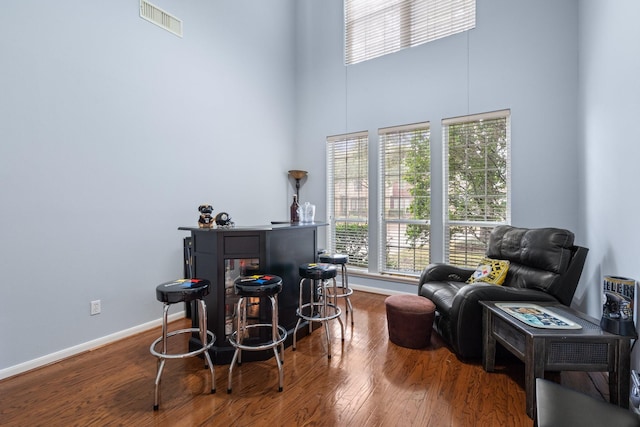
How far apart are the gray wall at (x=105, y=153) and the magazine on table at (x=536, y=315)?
3.35m

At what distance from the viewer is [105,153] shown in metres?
2.91

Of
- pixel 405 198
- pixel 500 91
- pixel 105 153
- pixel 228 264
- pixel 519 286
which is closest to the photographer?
pixel 228 264

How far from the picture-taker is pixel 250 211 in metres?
4.55

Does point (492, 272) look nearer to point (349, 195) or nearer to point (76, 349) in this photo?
point (349, 195)

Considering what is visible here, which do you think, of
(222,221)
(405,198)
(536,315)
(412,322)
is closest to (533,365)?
(536,315)

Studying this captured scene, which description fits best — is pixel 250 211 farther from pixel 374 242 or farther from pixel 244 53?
pixel 244 53

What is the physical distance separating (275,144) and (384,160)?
1800 mm

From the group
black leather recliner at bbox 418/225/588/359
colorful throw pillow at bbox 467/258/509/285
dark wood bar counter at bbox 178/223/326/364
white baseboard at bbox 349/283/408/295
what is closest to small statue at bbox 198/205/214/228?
dark wood bar counter at bbox 178/223/326/364

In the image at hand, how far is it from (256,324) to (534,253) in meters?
2.56

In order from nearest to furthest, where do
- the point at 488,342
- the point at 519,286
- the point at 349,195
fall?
the point at 488,342 → the point at 519,286 → the point at 349,195

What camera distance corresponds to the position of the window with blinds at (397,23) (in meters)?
4.01

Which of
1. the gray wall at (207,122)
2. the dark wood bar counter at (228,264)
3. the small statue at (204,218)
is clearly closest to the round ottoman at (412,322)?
the dark wood bar counter at (228,264)

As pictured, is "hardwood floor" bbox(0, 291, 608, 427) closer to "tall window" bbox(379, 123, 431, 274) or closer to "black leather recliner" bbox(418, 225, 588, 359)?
"black leather recliner" bbox(418, 225, 588, 359)

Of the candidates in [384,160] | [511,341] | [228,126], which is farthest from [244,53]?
[511,341]
